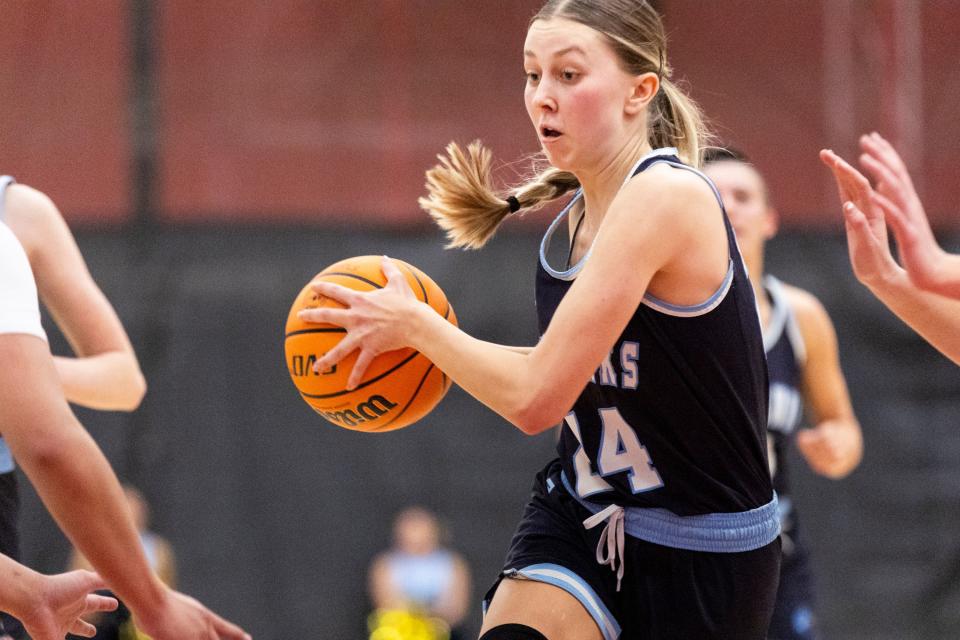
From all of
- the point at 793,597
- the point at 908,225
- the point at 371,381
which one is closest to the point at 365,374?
the point at 371,381

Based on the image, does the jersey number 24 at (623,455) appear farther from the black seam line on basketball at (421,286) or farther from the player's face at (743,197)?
the player's face at (743,197)

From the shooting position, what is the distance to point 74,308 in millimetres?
3557

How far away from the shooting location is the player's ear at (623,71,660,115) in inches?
115

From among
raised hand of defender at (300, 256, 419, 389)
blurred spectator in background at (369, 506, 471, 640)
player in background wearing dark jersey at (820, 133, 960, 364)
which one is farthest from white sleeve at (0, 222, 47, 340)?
blurred spectator in background at (369, 506, 471, 640)

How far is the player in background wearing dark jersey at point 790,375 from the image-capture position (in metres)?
4.38

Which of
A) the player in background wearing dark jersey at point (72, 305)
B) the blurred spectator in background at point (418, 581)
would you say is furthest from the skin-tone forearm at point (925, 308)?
the blurred spectator in background at point (418, 581)

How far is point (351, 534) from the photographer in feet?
24.4

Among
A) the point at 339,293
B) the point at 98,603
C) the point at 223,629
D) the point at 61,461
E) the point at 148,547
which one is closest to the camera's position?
the point at 61,461

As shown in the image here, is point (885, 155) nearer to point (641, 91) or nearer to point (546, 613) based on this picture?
point (641, 91)

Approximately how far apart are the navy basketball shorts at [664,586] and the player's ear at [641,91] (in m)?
0.95

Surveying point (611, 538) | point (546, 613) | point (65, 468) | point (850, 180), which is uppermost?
point (850, 180)

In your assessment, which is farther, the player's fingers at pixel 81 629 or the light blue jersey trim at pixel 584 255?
the light blue jersey trim at pixel 584 255

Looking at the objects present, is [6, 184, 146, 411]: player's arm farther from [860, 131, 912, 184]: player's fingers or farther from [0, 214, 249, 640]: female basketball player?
[860, 131, 912, 184]: player's fingers

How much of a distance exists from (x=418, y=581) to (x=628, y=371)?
15.6 feet
